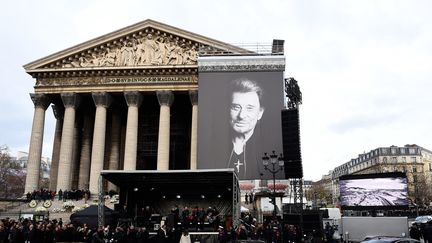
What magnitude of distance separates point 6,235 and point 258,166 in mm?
19005

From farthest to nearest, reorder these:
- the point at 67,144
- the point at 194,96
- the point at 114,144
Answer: the point at 114,144 → the point at 194,96 → the point at 67,144

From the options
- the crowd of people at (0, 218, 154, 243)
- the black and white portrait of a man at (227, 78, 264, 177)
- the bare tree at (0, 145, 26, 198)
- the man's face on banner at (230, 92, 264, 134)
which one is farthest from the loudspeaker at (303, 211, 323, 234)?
the bare tree at (0, 145, 26, 198)

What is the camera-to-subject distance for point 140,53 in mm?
38594

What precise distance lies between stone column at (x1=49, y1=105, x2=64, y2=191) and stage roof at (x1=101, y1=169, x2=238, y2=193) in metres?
15.7

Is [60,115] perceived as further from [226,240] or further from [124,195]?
[226,240]

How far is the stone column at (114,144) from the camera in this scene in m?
40.4

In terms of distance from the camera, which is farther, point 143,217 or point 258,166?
point 258,166

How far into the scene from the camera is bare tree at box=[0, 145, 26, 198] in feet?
198

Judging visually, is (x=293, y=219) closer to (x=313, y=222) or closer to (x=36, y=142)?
(x=313, y=222)

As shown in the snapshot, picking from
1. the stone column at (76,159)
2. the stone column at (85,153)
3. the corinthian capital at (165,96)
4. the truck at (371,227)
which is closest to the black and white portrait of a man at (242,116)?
the corinthian capital at (165,96)

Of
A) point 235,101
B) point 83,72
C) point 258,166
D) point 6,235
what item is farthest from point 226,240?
point 83,72

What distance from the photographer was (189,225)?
23062 mm

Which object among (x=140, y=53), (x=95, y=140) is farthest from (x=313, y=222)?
(x=140, y=53)

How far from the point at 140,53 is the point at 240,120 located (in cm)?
1153
